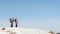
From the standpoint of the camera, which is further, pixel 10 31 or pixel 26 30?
pixel 26 30

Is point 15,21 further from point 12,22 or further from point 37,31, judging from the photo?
point 37,31

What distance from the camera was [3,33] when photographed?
30672 millimetres

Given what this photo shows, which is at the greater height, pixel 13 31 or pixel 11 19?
pixel 11 19

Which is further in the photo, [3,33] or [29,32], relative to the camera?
[29,32]

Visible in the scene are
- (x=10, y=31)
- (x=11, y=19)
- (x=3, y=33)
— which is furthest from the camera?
(x=11, y=19)

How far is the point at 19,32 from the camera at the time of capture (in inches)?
1312

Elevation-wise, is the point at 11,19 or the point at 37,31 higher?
the point at 11,19

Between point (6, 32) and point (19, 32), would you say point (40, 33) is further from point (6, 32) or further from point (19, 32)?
point (6, 32)

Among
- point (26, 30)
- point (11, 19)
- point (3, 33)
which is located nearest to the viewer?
point (3, 33)

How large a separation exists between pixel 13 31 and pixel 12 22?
9109mm

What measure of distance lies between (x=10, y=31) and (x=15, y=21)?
9673 millimetres

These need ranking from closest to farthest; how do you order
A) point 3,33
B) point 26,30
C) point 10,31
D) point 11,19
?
point 3,33 → point 10,31 → point 26,30 → point 11,19

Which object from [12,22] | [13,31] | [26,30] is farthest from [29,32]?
[12,22]

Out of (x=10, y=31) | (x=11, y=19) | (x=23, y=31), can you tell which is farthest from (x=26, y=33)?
(x=11, y=19)
